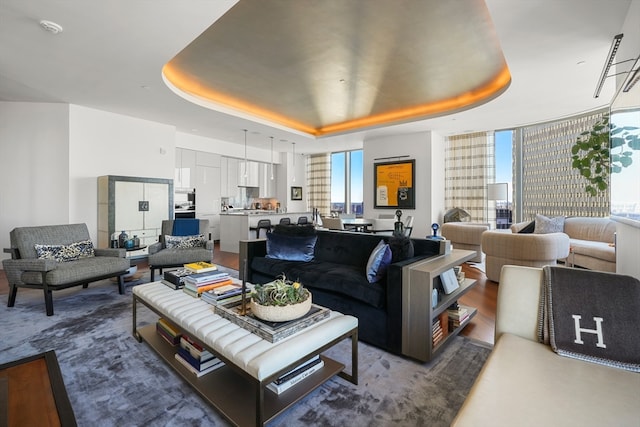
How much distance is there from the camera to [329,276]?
8.94 ft

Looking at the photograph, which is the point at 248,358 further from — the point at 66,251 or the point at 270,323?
the point at 66,251

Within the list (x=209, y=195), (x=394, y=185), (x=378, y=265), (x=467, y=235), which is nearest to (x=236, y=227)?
(x=209, y=195)

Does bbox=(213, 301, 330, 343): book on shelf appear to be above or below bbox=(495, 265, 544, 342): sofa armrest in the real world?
below

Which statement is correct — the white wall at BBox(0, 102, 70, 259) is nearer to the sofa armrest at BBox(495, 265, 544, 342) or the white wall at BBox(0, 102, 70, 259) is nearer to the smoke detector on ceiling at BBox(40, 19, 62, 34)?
the smoke detector on ceiling at BBox(40, 19, 62, 34)

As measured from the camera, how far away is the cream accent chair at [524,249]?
3764 millimetres

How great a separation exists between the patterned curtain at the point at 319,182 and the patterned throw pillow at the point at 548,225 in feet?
19.1

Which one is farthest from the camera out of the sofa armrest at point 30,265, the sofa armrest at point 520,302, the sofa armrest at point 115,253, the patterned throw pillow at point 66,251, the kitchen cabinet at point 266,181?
the kitchen cabinet at point 266,181


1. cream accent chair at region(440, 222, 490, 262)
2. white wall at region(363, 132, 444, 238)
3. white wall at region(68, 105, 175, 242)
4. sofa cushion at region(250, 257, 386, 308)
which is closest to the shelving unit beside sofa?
sofa cushion at region(250, 257, 386, 308)

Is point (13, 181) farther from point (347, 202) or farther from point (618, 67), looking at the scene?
point (618, 67)

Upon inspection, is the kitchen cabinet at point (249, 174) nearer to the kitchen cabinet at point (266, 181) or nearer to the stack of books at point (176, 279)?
the kitchen cabinet at point (266, 181)

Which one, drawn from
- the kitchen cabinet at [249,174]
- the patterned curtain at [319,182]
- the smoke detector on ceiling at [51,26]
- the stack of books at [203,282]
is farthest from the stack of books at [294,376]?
the patterned curtain at [319,182]

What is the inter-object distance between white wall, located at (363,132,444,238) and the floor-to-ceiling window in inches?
76.6

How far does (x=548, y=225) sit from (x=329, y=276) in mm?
4063

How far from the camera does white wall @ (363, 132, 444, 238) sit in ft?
21.4
